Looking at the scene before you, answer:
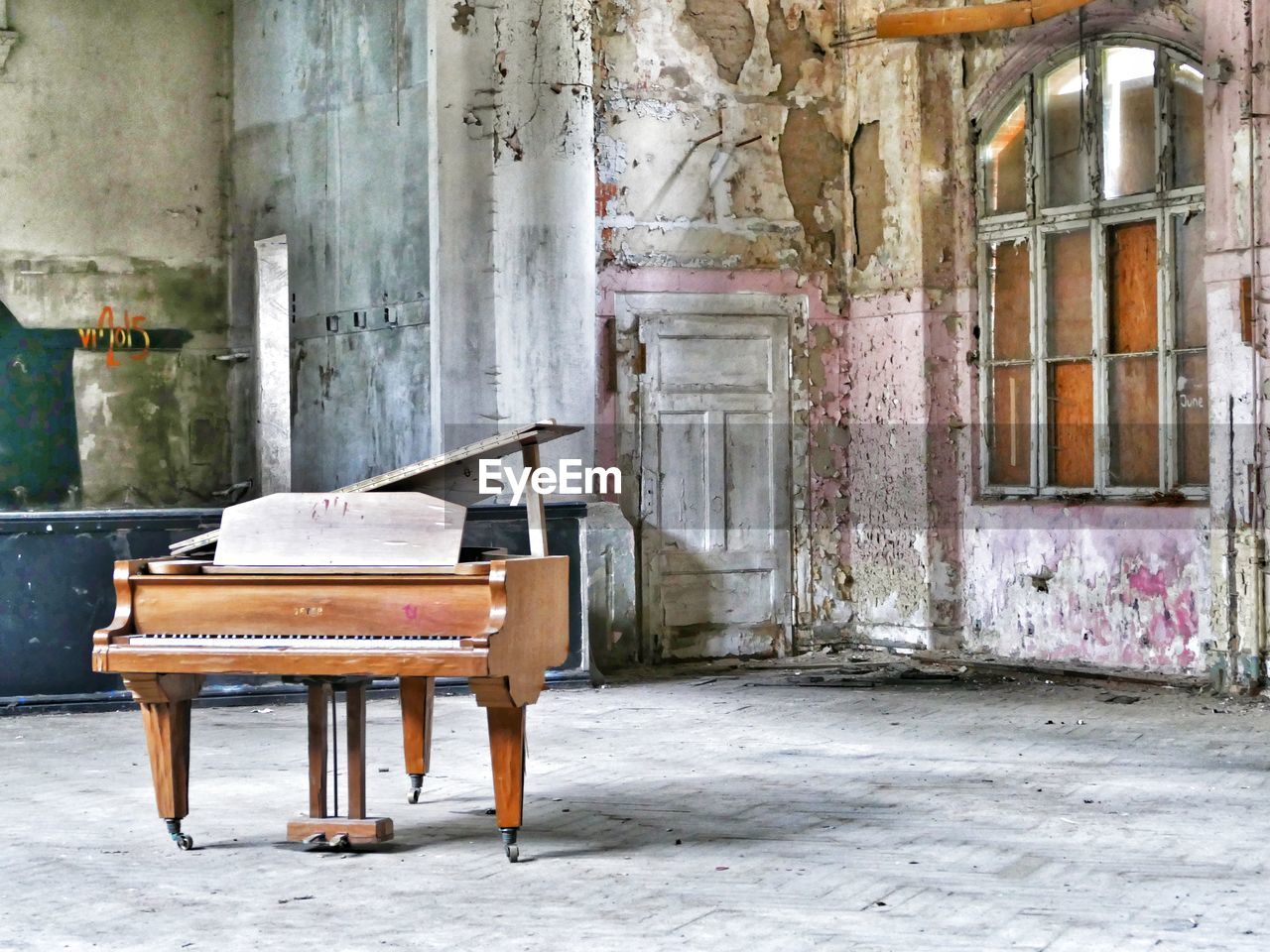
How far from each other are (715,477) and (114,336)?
4.33 m

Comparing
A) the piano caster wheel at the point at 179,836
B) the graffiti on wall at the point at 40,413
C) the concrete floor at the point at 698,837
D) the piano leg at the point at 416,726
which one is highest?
the graffiti on wall at the point at 40,413

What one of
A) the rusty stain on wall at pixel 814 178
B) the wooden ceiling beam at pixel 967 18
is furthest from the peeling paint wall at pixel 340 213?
the wooden ceiling beam at pixel 967 18

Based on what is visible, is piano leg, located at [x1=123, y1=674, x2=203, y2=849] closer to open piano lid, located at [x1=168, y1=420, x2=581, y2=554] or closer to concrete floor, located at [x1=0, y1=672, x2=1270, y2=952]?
concrete floor, located at [x1=0, y1=672, x2=1270, y2=952]

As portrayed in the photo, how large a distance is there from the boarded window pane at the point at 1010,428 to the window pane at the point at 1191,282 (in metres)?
1.06

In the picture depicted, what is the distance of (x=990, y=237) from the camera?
9289 millimetres

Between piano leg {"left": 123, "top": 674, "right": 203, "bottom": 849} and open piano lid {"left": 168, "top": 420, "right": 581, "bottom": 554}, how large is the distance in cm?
44

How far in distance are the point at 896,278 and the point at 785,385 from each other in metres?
0.90

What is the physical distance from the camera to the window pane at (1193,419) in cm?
819

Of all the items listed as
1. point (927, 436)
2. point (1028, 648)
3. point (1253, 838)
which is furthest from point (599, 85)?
point (1253, 838)

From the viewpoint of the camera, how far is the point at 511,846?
4539mm

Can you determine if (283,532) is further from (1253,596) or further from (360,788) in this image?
(1253,596)

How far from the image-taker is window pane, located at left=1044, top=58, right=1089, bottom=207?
8.77 m

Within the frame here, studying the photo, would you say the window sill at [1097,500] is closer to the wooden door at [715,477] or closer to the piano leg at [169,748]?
the wooden door at [715,477]

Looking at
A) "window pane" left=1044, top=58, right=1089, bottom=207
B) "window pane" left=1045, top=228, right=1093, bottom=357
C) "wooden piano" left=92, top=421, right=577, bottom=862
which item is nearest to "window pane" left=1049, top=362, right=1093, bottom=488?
"window pane" left=1045, top=228, right=1093, bottom=357
